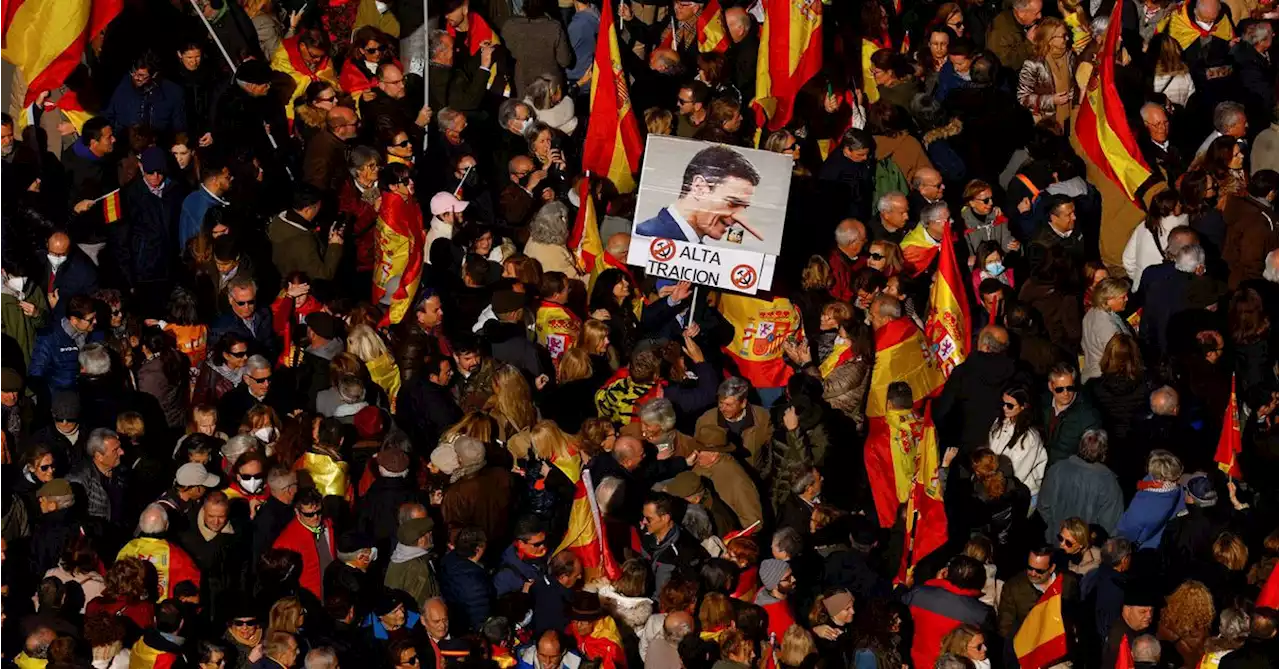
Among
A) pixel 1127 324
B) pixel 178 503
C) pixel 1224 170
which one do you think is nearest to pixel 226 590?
pixel 178 503

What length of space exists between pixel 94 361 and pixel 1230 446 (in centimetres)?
704

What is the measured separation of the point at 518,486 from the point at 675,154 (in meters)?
2.78

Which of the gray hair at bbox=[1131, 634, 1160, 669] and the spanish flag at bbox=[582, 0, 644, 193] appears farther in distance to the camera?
the spanish flag at bbox=[582, 0, 644, 193]

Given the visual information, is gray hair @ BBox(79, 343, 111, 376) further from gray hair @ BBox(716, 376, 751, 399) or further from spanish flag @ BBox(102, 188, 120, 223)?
gray hair @ BBox(716, 376, 751, 399)

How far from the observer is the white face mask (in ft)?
65.4

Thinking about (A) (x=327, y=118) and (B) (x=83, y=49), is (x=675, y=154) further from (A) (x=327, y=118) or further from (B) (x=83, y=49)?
(B) (x=83, y=49)

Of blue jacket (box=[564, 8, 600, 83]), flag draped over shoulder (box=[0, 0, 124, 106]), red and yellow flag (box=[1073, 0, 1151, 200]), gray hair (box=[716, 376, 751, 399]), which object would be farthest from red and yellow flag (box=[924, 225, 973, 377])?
flag draped over shoulder (box=[0, 0, 124, 106])

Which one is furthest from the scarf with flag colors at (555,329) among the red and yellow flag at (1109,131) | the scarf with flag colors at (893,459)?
the red and yellow flag at (1109,131)

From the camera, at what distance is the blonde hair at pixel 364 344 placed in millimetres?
21172

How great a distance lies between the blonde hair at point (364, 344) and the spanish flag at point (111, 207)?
221 cm

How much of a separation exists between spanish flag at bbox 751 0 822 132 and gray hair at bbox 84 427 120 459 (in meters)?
6.16

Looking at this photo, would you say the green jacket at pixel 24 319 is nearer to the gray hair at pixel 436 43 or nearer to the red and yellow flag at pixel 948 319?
the gray hair at pixel 436 43

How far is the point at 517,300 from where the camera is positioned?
21.5 metres

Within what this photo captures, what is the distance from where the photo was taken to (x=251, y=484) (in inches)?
786
